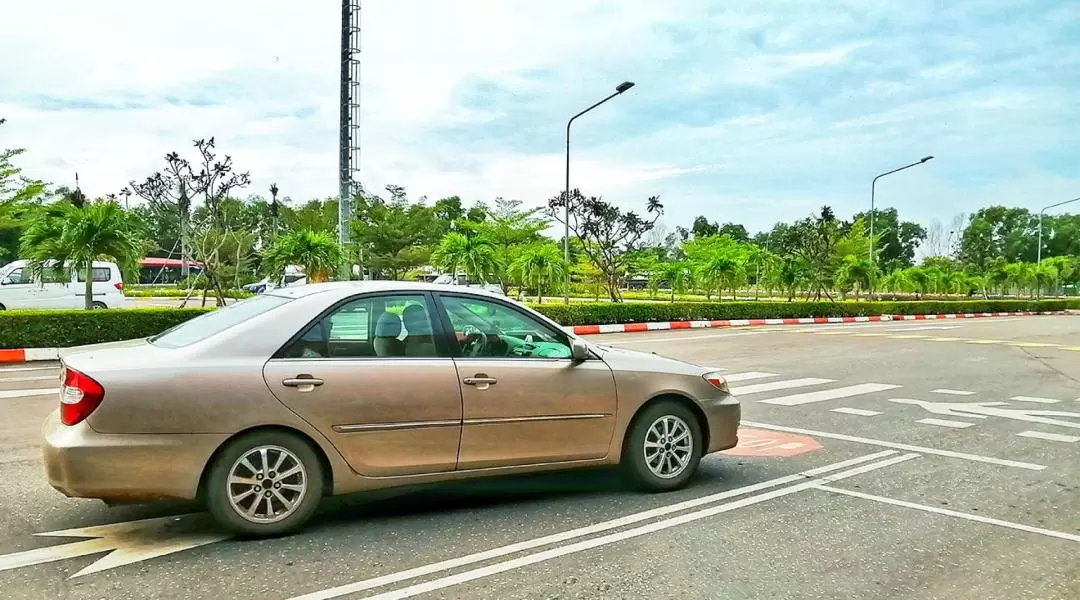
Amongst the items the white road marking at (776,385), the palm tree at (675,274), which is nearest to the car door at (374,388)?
the white road marking at (776,385)

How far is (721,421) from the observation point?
581cm

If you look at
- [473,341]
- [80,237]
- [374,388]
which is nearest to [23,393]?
[80,237]

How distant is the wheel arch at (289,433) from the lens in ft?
14.3

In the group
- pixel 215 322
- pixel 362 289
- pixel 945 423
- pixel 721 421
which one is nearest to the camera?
pixel 215 322

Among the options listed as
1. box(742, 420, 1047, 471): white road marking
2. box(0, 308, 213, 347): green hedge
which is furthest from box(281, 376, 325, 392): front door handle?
box(0, 308, 213, 347): green hedge

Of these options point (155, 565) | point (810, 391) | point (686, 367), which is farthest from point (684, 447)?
point (810, 391)

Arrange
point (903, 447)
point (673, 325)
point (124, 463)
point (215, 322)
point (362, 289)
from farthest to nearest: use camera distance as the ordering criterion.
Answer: point (673, 325)
point (903, 447)
point (362, 289)
point (215, 322)
point (124, 463)

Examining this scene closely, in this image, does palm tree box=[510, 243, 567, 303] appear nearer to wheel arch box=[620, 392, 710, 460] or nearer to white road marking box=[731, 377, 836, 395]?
white road marking box=[731, 377, 836, 395]

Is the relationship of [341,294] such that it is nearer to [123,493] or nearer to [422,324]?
[422,324]

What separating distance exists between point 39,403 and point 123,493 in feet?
19.9

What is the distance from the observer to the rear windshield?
4.68 m

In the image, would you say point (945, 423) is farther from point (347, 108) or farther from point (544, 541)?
point (347, 108)

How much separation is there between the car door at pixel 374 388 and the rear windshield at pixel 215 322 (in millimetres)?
392

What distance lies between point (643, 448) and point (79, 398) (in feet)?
10.9
